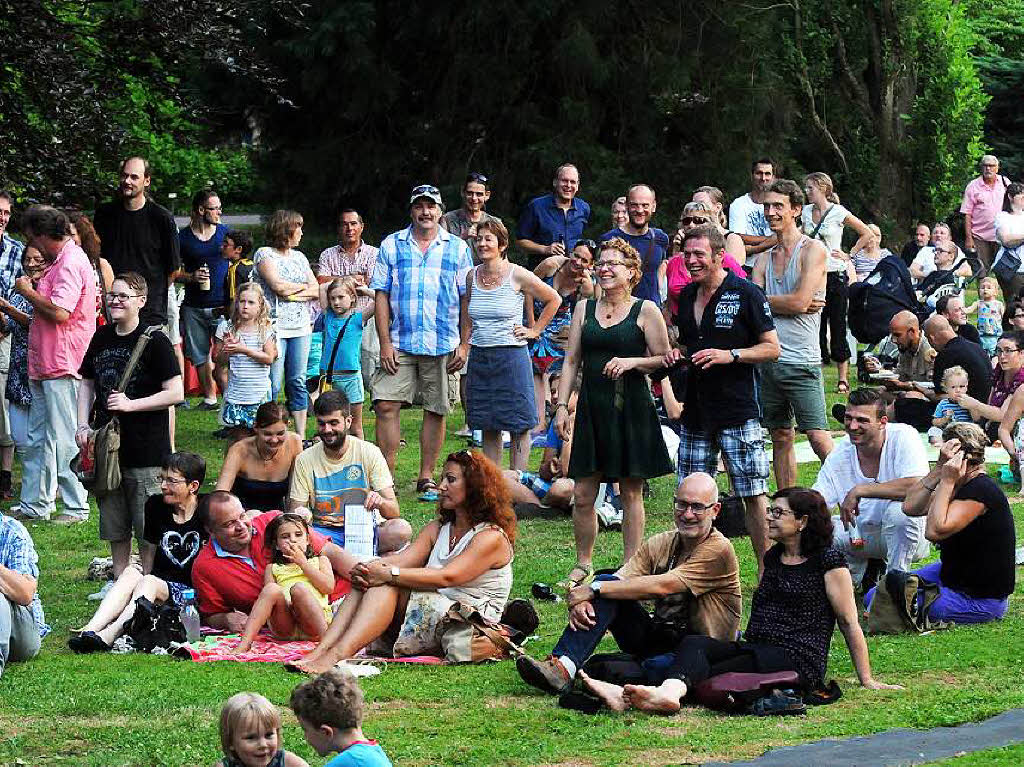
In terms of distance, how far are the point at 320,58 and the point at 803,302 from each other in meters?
13.5

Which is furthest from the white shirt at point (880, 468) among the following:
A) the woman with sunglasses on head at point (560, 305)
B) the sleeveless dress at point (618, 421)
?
the woman with sunglasses on head at point (560, 305)

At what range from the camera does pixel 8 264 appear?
1278cm

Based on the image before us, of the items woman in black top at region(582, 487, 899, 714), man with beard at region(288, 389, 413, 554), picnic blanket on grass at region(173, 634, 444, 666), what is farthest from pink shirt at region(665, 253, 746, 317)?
woman in black top at region(582, 487, 899, 714)

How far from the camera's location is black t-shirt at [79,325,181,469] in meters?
10.0

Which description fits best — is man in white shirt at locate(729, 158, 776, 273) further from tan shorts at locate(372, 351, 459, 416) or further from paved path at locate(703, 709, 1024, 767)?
paved path at locate(703, 709, 1024, 767)

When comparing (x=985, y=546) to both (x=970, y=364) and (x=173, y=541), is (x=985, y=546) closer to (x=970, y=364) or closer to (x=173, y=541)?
(x=173, y=541)

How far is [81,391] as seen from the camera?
40.5 ft

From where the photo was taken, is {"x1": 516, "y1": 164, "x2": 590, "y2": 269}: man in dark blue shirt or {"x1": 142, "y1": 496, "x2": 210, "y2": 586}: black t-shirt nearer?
{"x1": 142, "y1": 496, "x2": 210, "y2": 586}: black t-shirt

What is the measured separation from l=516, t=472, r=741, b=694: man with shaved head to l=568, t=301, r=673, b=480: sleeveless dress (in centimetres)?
181

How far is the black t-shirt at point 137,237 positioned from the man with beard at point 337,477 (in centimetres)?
420

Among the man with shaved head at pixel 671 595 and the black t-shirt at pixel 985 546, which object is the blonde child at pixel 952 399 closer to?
the black t-shirt at pixel 985 546

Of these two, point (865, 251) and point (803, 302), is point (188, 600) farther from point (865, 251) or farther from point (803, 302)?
point (865, 251)

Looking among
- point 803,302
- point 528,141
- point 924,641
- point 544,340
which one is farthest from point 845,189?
point 924,641

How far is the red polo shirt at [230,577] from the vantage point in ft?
30.3
